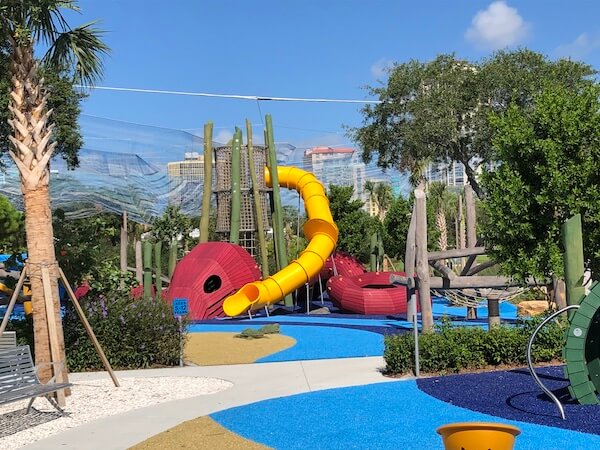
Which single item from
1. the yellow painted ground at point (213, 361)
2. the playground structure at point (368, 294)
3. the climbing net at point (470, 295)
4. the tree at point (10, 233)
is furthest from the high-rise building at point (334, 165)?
the tree at point (10, 233)

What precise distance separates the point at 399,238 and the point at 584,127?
26.1 m

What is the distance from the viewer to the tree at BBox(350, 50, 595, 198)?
2414 centimetres

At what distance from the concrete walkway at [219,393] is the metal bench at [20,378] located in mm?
563

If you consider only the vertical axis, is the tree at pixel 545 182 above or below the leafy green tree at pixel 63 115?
below

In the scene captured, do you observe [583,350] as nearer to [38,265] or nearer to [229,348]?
[38,265]

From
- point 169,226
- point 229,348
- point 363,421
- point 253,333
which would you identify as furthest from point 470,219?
point 169,226

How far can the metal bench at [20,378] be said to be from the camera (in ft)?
24.3

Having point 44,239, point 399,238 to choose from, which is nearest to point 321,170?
point 399,238

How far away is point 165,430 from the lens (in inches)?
281

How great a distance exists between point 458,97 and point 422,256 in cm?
1173

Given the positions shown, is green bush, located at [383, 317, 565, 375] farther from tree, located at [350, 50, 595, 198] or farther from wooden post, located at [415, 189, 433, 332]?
tree, located at [350, 50, 595, 198]

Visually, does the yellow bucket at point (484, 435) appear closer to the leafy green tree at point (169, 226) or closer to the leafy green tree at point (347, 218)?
the leafy green tree at point (347, 218)

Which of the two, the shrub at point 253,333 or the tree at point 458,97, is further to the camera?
the tree at point 458,97

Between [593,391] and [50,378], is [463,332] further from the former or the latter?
[50,378]
